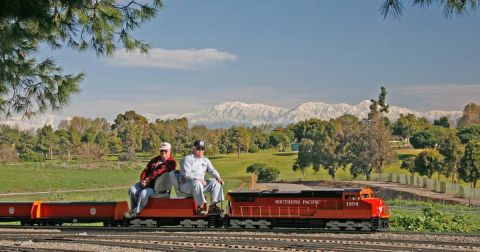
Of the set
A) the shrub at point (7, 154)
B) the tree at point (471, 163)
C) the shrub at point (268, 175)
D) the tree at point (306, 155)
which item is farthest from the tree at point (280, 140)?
the tree at point (471, 163)

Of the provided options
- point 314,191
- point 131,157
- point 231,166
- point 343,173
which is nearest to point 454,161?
point 343,173

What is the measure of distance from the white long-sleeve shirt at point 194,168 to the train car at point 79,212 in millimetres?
2493

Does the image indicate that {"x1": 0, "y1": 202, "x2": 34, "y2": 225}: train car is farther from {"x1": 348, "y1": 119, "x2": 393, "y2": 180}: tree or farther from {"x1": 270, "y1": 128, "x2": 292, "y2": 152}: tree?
{"x1": 270, "y1": 128, "x2": 292, "y2": 152}: tree

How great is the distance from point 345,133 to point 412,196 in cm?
3061

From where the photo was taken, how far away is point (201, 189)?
50.0 ft

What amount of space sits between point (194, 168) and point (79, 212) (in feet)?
12.8

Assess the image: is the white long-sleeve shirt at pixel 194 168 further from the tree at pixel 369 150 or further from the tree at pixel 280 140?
the tree at pixel 280 140

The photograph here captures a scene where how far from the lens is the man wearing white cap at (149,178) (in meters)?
15.6

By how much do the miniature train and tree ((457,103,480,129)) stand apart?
175m

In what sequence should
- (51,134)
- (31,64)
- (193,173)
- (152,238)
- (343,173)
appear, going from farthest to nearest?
(51,134) < (343,173) < (31,64) < (193,173) < (152,238)

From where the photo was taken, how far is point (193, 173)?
15117 millimetres

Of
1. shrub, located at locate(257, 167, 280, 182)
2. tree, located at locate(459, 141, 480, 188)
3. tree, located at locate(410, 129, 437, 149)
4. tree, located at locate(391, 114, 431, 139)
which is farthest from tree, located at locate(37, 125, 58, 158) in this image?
tree, located at locate(391, 114, 431, 139)

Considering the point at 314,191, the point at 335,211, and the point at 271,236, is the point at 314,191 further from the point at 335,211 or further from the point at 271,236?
the point at 271,236

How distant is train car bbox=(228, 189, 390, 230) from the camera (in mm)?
15039
